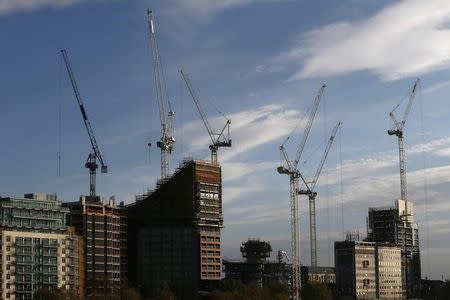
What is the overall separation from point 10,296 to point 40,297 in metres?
12.5

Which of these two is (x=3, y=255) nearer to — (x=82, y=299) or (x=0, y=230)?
(x=0, y=230)

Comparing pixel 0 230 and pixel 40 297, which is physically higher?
pixel 0 230

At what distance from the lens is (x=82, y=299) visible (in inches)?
7840

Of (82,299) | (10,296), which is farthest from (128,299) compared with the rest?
(10,296)

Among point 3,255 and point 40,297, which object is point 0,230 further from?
point 40,297

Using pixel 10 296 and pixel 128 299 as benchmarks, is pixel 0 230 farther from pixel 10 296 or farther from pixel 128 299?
pixel 128 299

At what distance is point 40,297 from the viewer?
191m

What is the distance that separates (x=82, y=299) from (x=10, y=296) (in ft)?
55.6

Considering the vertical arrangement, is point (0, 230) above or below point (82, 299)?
above

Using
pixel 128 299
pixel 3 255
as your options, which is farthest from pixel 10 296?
pixel 128 299

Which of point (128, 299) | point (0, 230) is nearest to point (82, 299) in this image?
point (128, 299)

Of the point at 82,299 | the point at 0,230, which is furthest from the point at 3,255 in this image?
the point at 82,299

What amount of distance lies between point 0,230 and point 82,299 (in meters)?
25.2

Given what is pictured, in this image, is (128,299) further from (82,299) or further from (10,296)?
(10,296)
